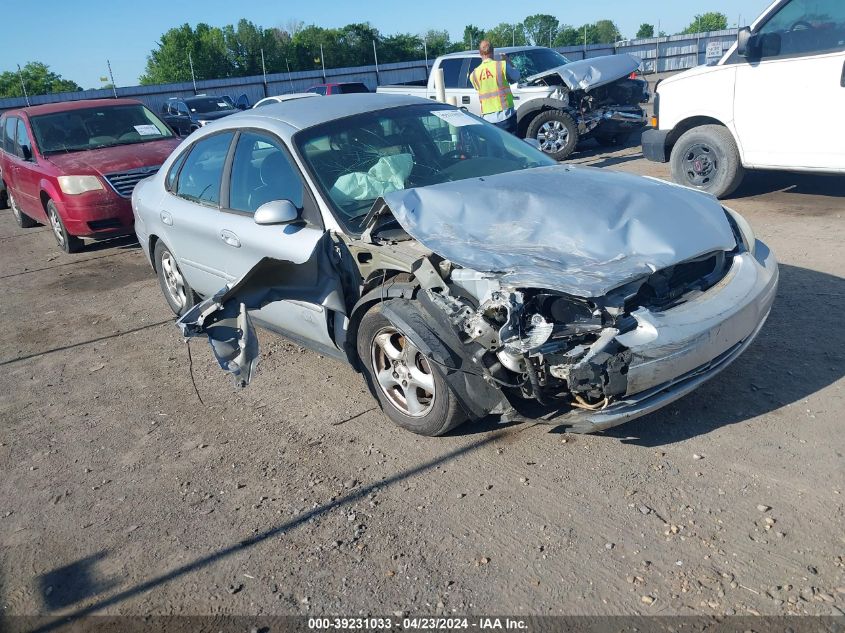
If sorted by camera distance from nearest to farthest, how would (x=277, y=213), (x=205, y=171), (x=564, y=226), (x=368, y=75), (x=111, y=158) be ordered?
1. (x=564, y=226)
2. (x=277, y=213)
3. (x=205, y=171)
4. (x=111, y=158)
5. (x=368, y=75)

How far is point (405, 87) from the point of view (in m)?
15.1

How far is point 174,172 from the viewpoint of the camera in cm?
573

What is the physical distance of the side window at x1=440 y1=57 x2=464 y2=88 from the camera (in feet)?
43.6

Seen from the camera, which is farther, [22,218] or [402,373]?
[22,218]

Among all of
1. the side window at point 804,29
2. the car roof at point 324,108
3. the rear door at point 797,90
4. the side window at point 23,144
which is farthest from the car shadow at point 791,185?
the side window at point 23,144

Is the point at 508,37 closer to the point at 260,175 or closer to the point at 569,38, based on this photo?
the point at 569,38

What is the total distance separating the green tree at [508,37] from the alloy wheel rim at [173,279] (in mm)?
28591

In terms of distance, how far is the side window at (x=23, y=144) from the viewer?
9.68 m

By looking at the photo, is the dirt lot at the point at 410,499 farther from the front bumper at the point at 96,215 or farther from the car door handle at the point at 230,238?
the front bumper at the point at 96,215

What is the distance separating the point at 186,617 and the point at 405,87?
13.7 m

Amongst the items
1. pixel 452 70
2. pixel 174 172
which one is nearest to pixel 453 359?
pixel 174 172

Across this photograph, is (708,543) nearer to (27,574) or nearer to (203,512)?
(203,512)

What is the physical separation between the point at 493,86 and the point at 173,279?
6326 mm

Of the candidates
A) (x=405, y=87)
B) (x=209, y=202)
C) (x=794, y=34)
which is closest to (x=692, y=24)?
(x=405, y=87)
